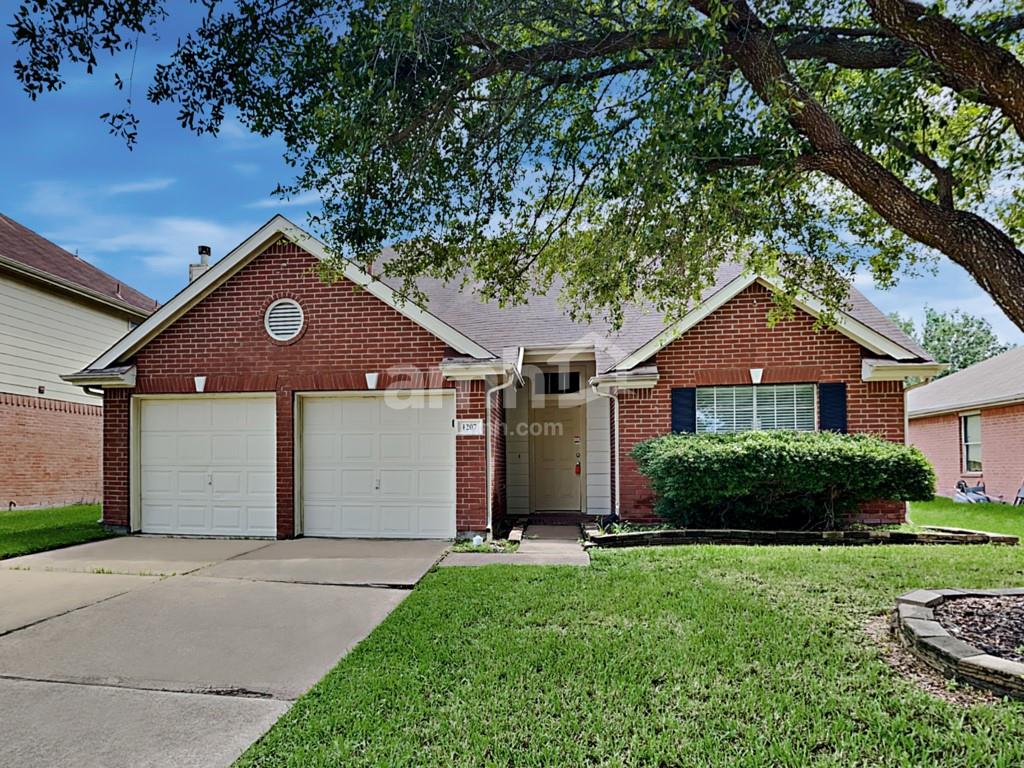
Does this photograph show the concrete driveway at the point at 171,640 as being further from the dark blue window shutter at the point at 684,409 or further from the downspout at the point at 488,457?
the dark blue window shutter at the point at 684,409

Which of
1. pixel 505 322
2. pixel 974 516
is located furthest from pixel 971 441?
pixel 505 322

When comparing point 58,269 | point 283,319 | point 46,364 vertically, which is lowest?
point 46,364

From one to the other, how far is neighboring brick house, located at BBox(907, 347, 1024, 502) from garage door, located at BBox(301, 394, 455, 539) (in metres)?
14.3

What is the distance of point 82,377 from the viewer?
10.7 m

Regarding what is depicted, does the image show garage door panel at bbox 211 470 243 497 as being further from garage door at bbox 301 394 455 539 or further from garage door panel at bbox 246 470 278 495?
garage door at bbox 301 394 455 539

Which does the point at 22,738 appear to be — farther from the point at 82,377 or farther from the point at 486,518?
the point at 82,377

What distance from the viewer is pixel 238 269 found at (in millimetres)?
10672

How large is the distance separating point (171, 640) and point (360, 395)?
5.51 metres

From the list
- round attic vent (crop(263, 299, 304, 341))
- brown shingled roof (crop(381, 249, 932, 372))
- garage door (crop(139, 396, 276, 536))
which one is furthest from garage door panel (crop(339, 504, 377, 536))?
brown shingled roof (crop(381, 249, 932, 372))

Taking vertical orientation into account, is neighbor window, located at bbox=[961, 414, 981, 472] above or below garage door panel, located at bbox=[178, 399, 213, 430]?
below

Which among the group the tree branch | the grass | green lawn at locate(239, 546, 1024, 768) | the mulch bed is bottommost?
the grass

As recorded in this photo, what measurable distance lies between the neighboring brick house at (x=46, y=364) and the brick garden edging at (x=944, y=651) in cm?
1709

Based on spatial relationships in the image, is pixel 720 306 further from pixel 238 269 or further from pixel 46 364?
pixel 46 364

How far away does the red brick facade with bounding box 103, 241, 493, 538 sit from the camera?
10.3 meters
